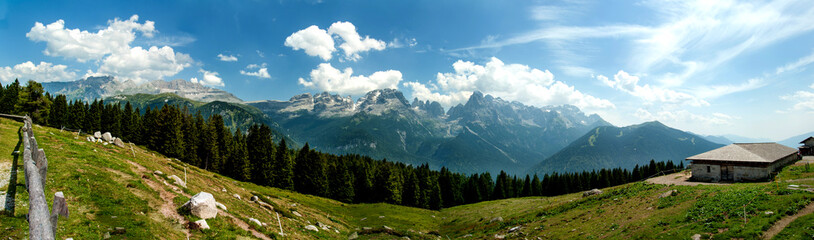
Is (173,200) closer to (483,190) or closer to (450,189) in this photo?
(450,189)

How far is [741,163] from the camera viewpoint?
4800 centimetres

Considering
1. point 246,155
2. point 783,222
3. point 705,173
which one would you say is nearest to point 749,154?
point 705,173

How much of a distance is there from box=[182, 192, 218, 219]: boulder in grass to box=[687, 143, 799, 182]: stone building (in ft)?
221

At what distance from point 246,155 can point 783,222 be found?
3992 inches

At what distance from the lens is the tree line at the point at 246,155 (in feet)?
278

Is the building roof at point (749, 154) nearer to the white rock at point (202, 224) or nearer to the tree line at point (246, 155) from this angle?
the white rock at point (202, 224)

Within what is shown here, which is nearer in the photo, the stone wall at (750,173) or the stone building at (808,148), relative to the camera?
the stone wall at (750,173)

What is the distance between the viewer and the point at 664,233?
83.1 ft

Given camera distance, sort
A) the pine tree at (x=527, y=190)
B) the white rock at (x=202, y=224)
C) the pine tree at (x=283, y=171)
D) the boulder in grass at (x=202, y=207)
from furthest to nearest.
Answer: the pine tree at (x=527, y=190), the pine tree at (x=283, y=171), the boulder in grass at (x=202, y=207), the white rock at (x=202, y=224)

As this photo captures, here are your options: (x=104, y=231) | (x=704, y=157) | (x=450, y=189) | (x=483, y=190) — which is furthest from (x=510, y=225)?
(x=483, y=190)

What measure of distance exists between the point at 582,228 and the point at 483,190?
4046 inches

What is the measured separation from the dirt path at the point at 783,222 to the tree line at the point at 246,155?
90.9 m

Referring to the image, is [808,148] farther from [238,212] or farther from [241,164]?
[241,164]

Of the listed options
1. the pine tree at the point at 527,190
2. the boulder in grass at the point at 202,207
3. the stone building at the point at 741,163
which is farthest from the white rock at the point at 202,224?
the pine tree at the point at 527,190
